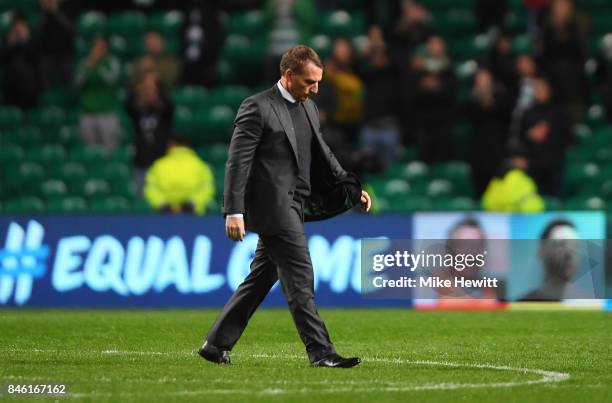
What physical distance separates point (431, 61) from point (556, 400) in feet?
42.9

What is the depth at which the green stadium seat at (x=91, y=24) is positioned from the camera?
81.8 feet

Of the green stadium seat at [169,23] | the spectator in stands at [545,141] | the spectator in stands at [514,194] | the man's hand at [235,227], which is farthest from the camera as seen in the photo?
the green stadium seat at [169,23]

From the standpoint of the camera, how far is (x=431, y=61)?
21000mm

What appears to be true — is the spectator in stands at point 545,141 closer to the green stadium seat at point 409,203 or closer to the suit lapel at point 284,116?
the green stadium seat at point 409,203

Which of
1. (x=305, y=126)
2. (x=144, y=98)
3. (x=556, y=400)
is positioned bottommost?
(x=556, y=400)

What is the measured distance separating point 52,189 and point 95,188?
2.23ft

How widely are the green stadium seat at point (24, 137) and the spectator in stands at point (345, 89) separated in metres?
5.21

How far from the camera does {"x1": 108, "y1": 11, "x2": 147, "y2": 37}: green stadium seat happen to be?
979 inches

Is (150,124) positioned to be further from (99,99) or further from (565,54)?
(565,54)

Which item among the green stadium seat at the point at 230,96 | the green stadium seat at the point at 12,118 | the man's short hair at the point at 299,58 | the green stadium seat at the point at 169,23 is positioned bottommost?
the man's short hair at the point at 299,58

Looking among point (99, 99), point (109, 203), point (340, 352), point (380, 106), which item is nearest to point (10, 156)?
point (99, 99)

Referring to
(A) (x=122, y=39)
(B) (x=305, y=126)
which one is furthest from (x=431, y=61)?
(B) (x=305, y=126)

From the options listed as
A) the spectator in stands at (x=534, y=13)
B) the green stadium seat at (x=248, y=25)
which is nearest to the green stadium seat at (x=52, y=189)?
the green stadium seat at (x=248, y=25)

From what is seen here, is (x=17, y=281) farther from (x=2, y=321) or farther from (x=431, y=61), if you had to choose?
(x=431, y=61)
